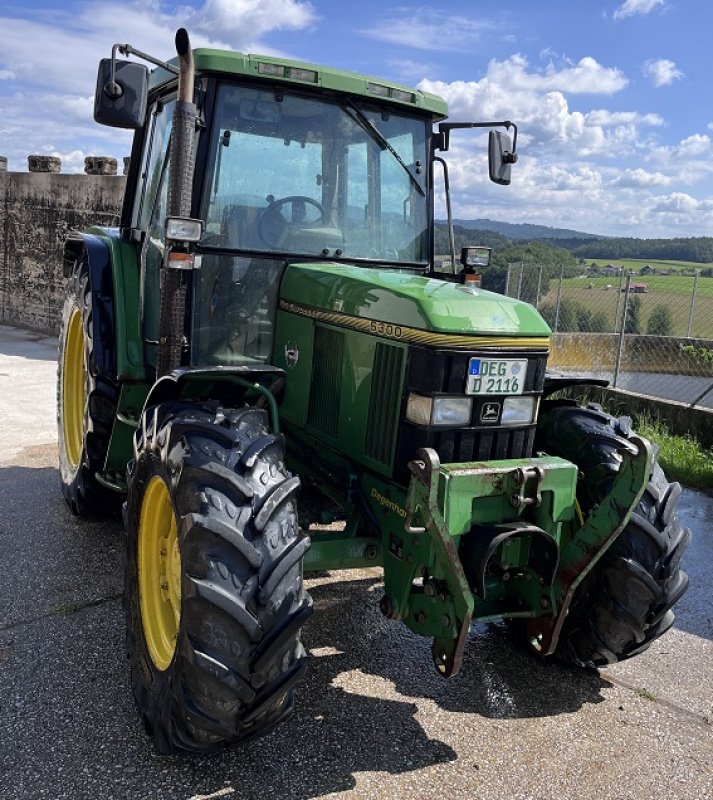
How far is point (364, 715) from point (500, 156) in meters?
2.91

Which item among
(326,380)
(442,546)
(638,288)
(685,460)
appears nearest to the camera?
(442,546)

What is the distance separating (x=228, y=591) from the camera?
2596 mm

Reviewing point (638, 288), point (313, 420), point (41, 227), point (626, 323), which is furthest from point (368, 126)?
point (41, 227)

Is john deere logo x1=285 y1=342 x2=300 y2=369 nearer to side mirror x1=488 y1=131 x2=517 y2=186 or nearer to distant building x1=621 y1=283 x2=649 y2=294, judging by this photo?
side mirror x1=488 y1=131 x2=517 y2=186

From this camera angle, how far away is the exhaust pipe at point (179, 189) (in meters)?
3.14

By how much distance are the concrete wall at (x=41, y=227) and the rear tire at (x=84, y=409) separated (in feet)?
22.9

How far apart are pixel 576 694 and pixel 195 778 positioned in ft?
5.48

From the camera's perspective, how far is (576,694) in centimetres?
352

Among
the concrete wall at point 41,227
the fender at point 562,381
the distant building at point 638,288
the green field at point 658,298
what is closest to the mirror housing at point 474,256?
the fender at point 562,381

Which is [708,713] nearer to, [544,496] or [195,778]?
[544,496]

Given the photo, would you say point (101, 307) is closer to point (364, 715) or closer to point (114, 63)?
point (114, 63)

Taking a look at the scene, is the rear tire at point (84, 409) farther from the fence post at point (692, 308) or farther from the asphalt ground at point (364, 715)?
the fence post at point (692, 308)

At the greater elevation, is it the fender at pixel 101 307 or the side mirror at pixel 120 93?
the side mirror at pixel 120 93

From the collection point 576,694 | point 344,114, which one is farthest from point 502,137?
point 576,694
